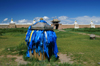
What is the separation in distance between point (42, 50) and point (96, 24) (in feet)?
162

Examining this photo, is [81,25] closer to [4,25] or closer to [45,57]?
[4,25]

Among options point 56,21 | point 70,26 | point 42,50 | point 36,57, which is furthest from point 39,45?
point 70,26

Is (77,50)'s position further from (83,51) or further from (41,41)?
(41,41)

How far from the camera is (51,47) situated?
19.3 ft

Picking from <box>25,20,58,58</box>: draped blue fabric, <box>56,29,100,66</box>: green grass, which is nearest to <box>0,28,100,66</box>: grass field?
<box>56,29,100,66</box>: green grass

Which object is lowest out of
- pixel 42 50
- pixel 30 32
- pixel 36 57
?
pixel 36 57

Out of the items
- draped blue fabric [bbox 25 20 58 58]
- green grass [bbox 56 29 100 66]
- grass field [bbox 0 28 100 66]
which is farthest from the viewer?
green grass [bbox 56 29 100 66]

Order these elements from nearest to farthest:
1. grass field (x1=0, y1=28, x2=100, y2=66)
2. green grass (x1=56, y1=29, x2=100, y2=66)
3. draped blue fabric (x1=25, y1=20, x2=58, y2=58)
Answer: draped blue fabric (x1=25, y1=20, x2=58, y2=58), grass field (x1=0, y1=28, x2=100, y2=66), green grass (x1=56, y1=29, x2=100, y2=66)

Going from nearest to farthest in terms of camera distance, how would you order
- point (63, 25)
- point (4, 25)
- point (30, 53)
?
point (30, 53) < point (4, 25) < point (63, 25)

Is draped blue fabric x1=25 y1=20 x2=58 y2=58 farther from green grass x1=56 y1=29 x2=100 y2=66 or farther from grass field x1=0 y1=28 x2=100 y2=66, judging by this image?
green grass x1=56 y1=29 x2=100 y2=66

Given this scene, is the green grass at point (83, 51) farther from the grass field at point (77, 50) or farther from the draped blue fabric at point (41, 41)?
the draped blue fabric at point (41, 41)

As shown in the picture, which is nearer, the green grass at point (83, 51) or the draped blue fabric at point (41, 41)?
the draped blue fabric at point (41, 41)

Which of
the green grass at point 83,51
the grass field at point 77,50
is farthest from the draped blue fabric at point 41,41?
the green grass at point 83,51

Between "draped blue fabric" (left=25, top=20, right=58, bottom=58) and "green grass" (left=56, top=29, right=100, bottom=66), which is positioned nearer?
"draped blue fabric" (left=25, top=20, right=58, bottom=58)
